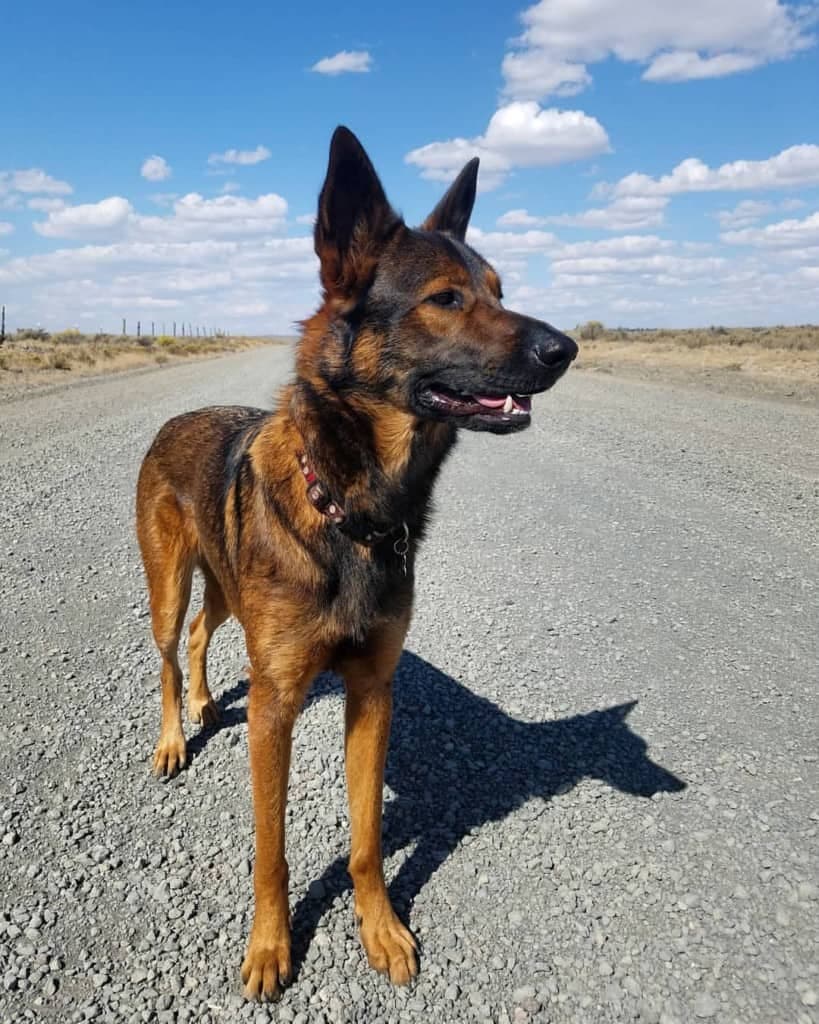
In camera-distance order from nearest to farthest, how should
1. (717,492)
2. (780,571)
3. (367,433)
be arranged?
(367,433) < (780,571) < (717,492)

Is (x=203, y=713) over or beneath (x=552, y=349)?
beneath

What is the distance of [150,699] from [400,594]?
2214mm

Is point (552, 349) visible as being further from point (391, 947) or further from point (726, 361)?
point (726, 361)

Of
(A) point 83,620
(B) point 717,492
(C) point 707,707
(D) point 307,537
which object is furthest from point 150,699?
(B) point 717,492

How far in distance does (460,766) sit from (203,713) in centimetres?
146

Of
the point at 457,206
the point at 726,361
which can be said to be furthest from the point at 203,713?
the point at 726,361

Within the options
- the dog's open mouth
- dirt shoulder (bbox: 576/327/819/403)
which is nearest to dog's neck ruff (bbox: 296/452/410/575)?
the dog's open mouth

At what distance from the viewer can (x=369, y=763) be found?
2.96 m

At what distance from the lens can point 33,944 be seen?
2.64 m

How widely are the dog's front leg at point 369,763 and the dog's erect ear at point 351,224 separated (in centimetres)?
137

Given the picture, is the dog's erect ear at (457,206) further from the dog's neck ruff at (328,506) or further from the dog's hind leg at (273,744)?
the dog's hind leg at (273,744)

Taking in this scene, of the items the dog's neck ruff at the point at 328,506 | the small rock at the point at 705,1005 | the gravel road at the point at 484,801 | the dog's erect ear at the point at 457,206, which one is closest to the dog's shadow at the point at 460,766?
the gravel road at the point at 484,801

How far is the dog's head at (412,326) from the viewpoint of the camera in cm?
273

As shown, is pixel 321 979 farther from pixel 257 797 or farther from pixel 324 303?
pixel 324 303
